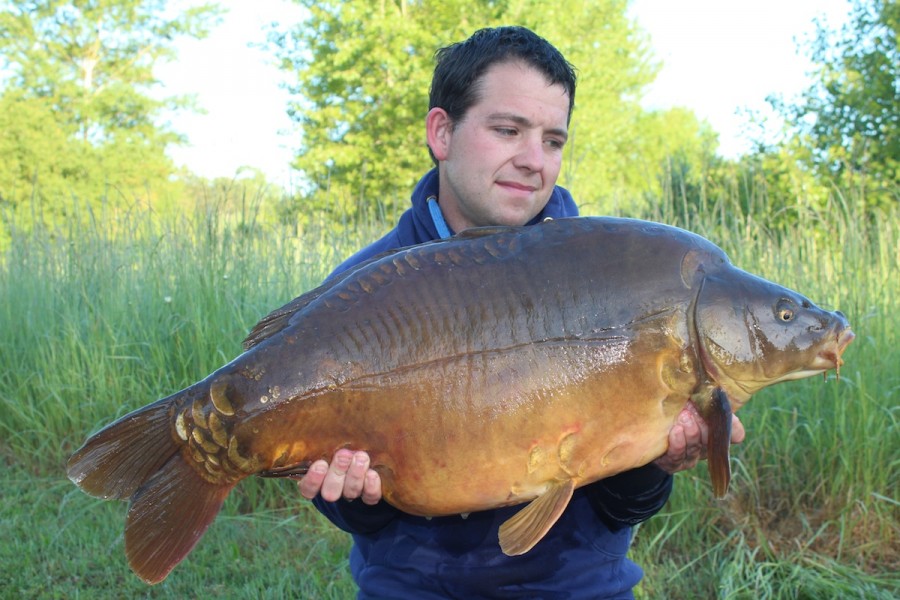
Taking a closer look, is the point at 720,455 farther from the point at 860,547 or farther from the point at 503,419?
the point at 860,547

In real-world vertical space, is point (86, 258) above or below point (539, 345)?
below

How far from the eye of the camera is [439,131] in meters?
2.47

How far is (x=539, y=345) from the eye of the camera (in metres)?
1.65

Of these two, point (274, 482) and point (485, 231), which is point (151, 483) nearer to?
point (485, 231)

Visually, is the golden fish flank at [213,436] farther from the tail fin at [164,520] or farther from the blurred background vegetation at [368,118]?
the blurred background vegetation at [368,118]

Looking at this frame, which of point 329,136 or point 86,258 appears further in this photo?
point 329,136

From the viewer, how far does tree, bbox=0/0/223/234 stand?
20578mm

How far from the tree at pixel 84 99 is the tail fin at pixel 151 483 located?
62.2 feet

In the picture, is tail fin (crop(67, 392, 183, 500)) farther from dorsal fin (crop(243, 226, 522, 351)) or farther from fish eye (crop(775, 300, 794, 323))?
fish eye (crop(775, 300, 794, 323))

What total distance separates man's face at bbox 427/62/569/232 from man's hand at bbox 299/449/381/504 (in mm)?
907

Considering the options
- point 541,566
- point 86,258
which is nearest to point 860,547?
point 541,566

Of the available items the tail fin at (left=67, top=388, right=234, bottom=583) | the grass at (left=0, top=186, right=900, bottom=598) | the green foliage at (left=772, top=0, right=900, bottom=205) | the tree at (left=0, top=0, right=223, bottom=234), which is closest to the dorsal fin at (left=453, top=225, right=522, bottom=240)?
the tail fin at (left=67, top=388, right=234, bottom=583)

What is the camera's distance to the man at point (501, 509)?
6.44 feet

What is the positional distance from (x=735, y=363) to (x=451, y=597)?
89 centimetres
